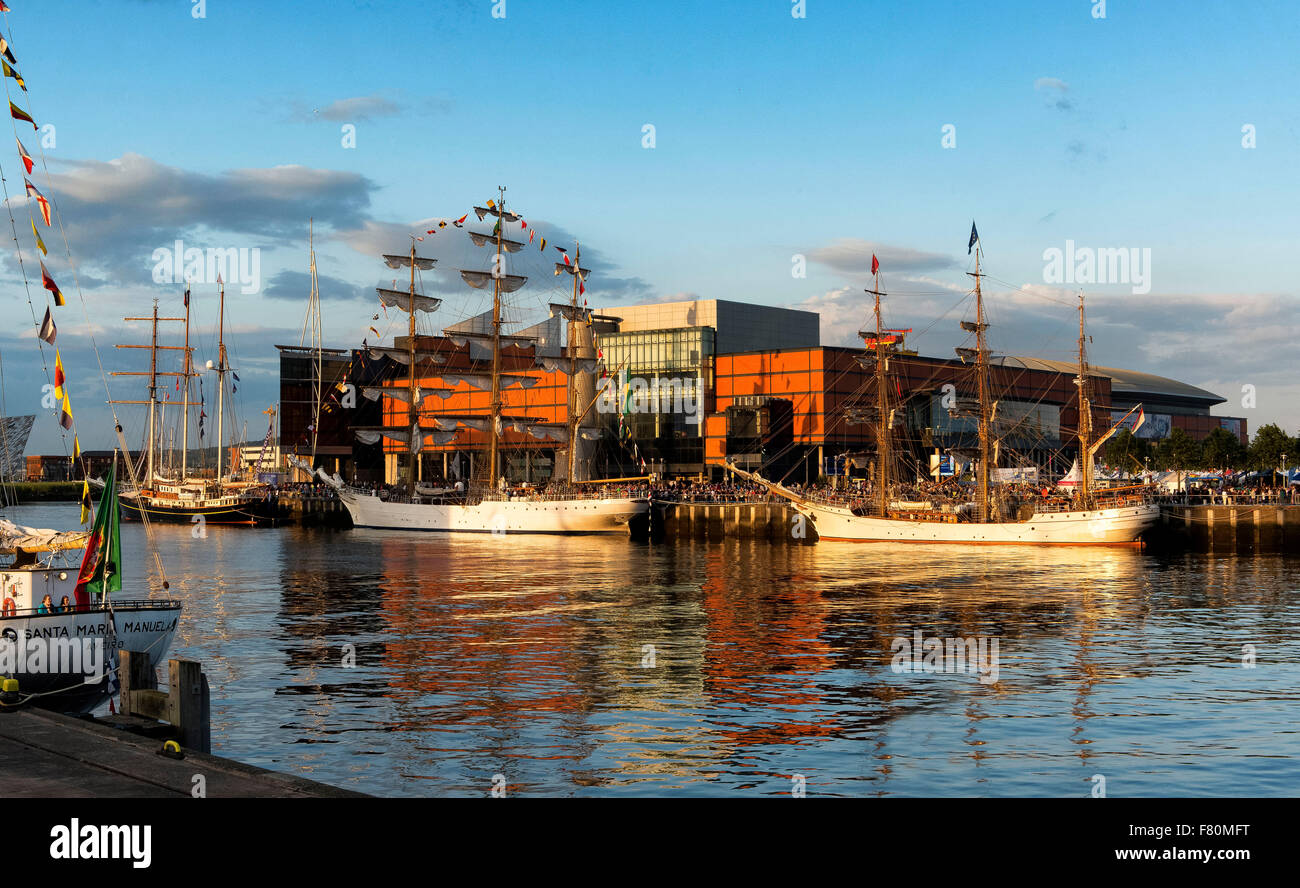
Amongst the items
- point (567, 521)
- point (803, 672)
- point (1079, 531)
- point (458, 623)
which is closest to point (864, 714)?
point (803, 672)

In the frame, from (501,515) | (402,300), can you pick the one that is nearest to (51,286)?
(501,515)

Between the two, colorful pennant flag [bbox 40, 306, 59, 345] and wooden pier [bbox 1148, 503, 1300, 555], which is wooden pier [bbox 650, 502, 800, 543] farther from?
colorful pennant flag [bbox 40, 306, 59, 345]

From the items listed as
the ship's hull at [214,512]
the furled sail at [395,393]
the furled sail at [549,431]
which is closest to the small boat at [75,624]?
the furled sail at [549,431]

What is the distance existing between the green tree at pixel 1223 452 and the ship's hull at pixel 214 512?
102 meters

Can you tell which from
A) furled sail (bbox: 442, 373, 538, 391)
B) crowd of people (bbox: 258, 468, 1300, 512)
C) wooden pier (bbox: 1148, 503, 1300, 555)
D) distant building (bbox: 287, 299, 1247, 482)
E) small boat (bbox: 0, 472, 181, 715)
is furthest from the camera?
distant building (bbox: 287, 299, 1247, 482)

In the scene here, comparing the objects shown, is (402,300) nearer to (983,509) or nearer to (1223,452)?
(983,509)

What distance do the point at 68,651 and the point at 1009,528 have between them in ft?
232

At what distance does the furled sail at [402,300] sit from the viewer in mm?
113500

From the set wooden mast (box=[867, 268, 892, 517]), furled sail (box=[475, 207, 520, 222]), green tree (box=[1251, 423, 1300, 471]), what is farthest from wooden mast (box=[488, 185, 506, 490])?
green tree (box=[1251, 423, 1300, 471])

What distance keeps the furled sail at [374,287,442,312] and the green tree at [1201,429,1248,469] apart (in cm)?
8230

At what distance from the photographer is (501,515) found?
103 metres

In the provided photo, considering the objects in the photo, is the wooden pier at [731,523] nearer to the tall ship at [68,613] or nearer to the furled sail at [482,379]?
the furled sail at [482,379]

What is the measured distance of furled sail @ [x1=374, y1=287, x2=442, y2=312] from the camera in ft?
372
